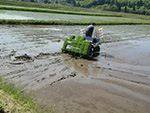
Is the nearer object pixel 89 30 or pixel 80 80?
pixel 80 80

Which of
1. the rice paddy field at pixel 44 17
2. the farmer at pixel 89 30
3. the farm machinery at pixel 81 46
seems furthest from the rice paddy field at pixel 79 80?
the rice paddy field at pixel 44 17

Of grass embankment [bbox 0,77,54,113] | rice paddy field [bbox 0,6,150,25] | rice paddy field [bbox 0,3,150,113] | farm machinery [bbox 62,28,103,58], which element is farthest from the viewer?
rice paddy field [bbox 0,6,150,25]

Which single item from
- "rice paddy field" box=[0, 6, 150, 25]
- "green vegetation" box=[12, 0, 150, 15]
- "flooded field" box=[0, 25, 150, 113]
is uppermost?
"green vegetation" box=[12, 0, 150, 15]

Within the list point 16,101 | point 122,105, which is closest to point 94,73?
point 122,105

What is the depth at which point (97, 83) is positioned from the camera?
24.1 ft

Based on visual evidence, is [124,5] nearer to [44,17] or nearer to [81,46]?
[44,17]

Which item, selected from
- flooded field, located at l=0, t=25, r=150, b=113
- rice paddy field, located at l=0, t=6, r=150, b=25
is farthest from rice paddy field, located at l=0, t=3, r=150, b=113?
rice paddy field, located at l=0, t=6, r=150, b=25

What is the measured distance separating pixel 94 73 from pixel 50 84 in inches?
103

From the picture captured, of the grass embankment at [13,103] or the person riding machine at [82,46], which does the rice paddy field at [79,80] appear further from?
the grass embankment at [13,103]

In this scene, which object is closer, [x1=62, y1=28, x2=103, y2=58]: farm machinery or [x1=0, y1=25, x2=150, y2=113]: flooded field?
[x1=0, y1=25, x2=150, y2=113]: flooded field

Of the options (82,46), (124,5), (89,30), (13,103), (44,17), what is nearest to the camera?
(13,103)

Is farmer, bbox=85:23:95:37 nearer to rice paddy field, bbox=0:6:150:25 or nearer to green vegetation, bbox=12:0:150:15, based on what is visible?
A: rice paddy field, bbox=0:6:150:25

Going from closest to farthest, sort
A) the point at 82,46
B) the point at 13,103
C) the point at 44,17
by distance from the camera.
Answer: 1. the point at 13,103
2. the point at 82,46
3. the point at 44,17

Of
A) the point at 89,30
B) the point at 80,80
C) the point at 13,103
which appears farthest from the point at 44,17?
the point at 13,103
